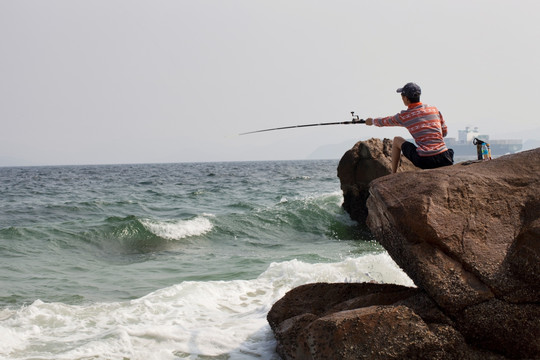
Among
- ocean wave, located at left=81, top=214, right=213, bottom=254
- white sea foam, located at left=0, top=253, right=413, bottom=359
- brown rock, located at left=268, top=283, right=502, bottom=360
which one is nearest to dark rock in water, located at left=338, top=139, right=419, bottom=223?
ocean wave, located at left=81, top=214, right=213, bottom=254

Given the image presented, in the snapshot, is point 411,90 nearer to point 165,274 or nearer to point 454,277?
point 454,277

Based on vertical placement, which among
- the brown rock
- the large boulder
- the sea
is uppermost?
the large boulder

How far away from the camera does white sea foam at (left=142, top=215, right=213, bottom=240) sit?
14062mm

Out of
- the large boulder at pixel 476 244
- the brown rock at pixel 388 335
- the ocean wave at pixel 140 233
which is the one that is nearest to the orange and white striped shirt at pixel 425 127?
the large boulder at pixel 476 244

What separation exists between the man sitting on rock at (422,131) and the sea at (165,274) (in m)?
2.37

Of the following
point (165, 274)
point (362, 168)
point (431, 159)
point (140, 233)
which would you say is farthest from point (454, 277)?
point (140, 233)

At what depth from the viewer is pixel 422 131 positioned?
5637 millimetres

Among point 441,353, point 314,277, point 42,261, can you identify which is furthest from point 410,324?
point 42,261

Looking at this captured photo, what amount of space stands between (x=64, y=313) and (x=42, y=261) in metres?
4.29

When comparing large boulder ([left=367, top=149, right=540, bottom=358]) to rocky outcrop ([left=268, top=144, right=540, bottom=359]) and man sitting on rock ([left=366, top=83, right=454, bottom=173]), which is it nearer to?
rocky outcrop ([left=268, top=144, right=540, bottom=359])

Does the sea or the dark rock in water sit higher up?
the dark rock in water

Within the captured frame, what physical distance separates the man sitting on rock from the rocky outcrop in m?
0.84

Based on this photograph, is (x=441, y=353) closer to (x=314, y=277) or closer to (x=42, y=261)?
(x=314, y=277)

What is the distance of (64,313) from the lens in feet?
22.8
